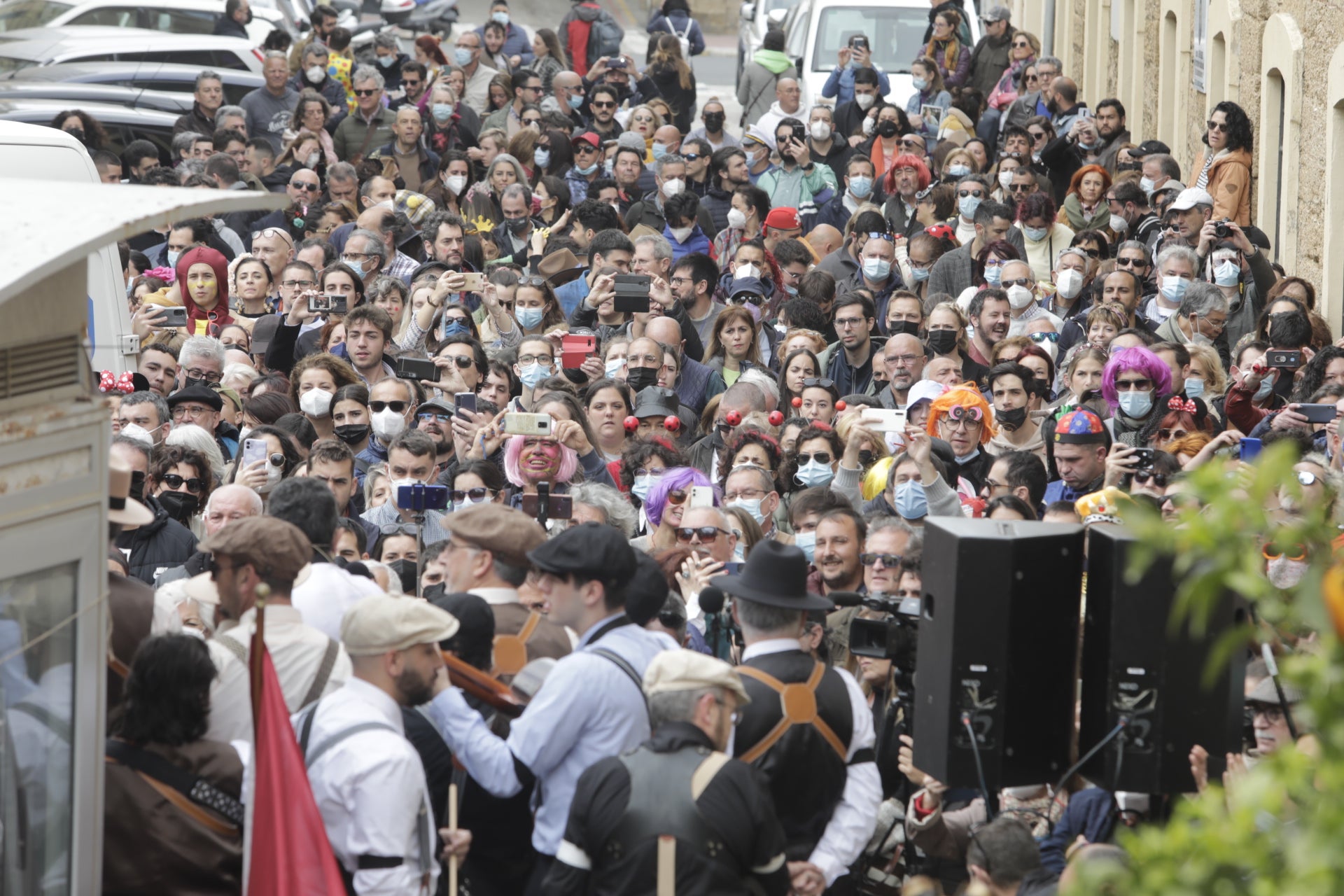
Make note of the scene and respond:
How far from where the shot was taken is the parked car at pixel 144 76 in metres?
21.6

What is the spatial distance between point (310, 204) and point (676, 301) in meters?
5.12

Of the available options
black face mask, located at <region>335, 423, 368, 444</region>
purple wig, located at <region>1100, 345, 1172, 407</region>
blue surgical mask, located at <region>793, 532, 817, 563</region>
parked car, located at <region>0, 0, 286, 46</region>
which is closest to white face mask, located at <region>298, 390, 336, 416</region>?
black face mask, located at <region>335, 423, 368, 444</region>

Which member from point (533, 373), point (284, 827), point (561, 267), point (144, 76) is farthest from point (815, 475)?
point (144, 76)

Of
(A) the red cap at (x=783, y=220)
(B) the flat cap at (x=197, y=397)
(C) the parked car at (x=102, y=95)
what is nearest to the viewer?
(B) the flat cap at (x=197, y=397)

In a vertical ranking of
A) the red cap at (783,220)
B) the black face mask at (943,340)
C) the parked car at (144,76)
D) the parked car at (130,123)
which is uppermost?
the parked car at (144,76)

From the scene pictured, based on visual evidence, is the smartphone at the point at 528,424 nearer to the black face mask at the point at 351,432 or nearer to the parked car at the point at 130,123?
the black face mask at the point at 351,432

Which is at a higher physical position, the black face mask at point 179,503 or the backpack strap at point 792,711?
the black face mask at point 179,503

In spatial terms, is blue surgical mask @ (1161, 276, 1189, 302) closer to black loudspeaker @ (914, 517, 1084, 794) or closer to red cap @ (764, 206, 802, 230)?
red cap @ (764, 206, 802, 230)

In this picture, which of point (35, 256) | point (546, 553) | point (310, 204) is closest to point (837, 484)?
point (546, 553)

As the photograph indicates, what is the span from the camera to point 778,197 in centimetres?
1791

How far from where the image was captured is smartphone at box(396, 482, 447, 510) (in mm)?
7773

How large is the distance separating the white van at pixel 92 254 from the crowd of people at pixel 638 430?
0.27 meters

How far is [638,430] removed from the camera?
402 inches

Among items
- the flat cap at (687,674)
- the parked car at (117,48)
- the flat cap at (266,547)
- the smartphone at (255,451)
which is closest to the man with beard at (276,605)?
the flat cap at (266,547)
